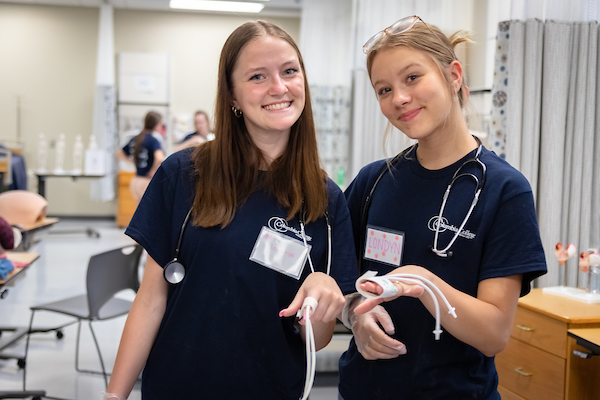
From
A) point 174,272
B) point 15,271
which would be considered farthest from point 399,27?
point 15,271

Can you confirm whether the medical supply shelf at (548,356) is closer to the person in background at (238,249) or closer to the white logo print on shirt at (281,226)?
the person in background at (238,249)

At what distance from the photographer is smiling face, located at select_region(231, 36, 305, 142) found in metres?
1.23

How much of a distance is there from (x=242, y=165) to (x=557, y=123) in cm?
189

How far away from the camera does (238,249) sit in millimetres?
1176

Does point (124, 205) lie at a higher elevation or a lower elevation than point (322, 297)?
lower

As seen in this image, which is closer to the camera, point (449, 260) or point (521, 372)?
point (449, 260)

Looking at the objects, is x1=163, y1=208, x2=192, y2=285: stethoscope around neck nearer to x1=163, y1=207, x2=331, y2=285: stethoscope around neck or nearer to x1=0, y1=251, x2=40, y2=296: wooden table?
x1=163, y1=207, x2=331, y2=285: stethoscope around neck

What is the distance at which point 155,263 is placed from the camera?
1216 mm

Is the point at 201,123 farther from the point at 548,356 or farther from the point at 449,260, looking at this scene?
the point at 449,260

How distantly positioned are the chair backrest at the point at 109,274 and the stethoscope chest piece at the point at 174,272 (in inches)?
75.1

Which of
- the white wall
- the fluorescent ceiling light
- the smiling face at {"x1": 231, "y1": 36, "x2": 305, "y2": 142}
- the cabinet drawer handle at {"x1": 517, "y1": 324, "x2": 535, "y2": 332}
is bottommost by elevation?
the cabinet drawer handle at {"x1": 517, "y1": 324, "x2": 535, "y2": 332}

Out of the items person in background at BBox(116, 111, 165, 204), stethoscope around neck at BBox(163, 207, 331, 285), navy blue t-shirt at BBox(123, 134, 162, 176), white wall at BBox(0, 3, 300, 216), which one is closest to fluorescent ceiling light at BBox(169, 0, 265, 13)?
white wall at BBox(0, 3, 300, 216)

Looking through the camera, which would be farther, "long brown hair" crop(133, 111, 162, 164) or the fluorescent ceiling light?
the fluorescent ceiling light

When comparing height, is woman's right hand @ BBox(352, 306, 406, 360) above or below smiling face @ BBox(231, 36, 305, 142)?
below
